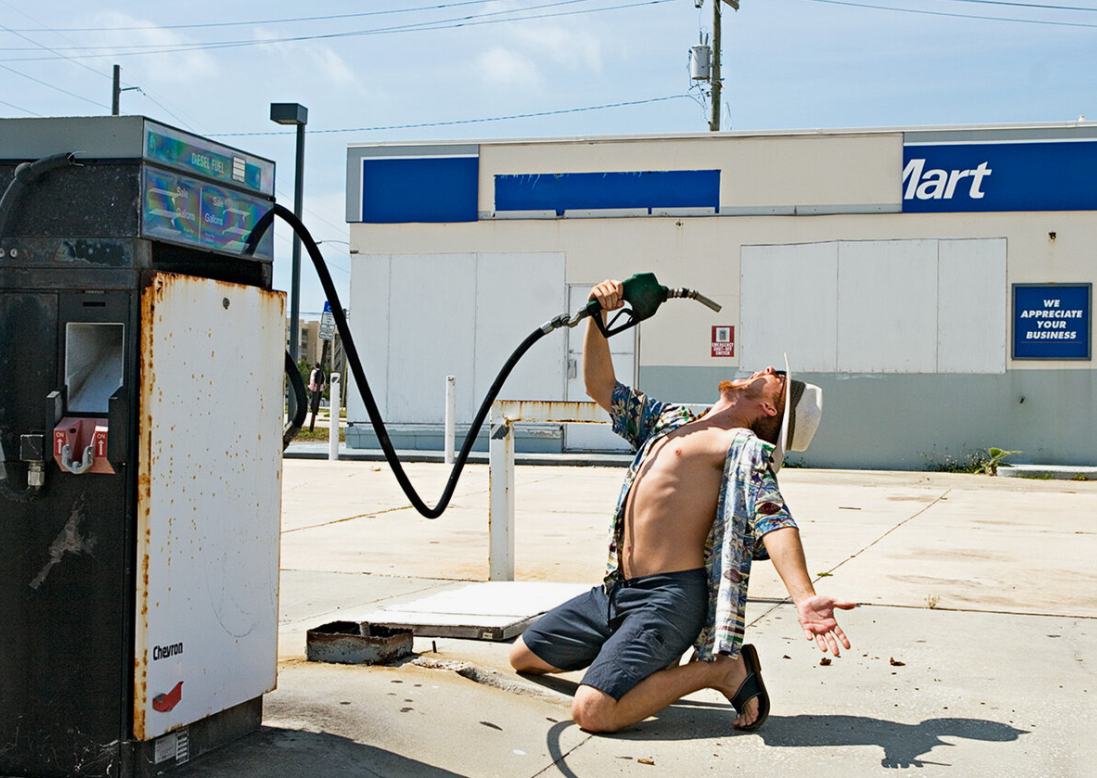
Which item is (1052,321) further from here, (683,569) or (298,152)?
(683,569)

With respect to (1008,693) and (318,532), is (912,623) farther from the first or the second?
(318,532)

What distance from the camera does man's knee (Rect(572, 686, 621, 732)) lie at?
4176 millimetres

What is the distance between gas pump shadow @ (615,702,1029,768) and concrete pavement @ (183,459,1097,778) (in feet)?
0.04

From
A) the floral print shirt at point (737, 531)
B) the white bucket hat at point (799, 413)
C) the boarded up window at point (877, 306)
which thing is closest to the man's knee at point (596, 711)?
the floral print shirt at point (737, 531)

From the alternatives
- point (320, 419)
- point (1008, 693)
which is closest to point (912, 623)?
Answer: point (1008, 693)

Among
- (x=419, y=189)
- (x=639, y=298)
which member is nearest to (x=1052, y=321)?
(x=419, y=189)

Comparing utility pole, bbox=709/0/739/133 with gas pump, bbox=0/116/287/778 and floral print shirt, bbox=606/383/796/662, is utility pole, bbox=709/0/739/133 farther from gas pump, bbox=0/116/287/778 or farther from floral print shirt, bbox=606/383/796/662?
gas pump, bbox=0/116/287/778

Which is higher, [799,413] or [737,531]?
[799,413]

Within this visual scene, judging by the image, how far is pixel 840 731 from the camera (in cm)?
432

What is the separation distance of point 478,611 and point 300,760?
85.0 inches

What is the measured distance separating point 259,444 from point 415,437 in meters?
16.6

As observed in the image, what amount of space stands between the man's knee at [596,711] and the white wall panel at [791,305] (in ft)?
49.1

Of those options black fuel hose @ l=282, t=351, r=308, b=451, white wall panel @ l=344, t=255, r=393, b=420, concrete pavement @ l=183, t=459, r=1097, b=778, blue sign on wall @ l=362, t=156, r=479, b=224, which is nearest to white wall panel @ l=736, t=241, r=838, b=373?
blue sign on wall @ l=362, t=156, r=479, b=224

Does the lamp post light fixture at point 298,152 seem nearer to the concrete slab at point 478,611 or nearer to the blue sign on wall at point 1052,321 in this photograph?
the blue sign on wall at point 1052,321
